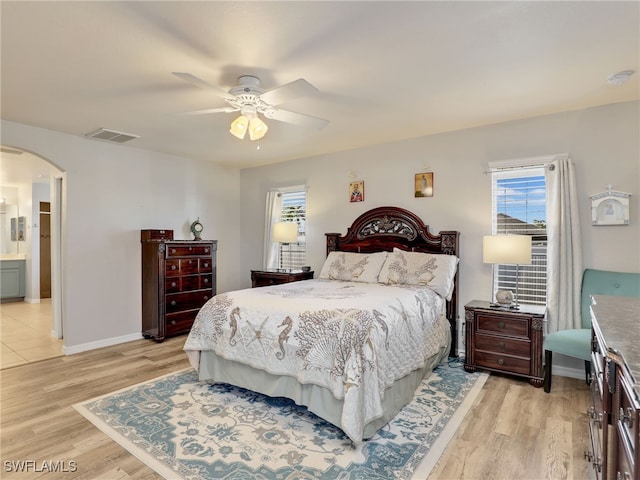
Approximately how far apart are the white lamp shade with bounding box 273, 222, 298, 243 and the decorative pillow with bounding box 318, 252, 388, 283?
745 mm

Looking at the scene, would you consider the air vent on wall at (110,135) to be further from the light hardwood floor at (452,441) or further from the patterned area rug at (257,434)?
the patterned area rug at (257,434)

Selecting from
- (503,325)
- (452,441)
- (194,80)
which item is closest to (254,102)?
(194,80)

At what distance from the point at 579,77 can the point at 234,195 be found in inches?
199

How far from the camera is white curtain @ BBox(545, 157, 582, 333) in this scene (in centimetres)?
326

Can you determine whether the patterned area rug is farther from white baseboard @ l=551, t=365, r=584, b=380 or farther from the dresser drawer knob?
the dresser drawer knob

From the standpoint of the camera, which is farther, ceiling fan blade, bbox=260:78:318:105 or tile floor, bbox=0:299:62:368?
tile floor, bbox=0:299:62:368

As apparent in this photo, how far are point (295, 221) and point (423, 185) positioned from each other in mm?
2159

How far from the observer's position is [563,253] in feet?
10.8

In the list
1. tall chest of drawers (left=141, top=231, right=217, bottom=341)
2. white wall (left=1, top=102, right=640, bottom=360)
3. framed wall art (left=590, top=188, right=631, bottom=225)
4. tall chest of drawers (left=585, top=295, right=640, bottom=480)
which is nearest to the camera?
tall chest of drawers (left=585, top=295, right=640, bottom=480)

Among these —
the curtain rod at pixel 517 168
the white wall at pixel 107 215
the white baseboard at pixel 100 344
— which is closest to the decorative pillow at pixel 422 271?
the curtain rod at pixel 517 168

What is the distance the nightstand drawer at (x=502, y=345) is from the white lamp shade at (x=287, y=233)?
2692 millimetres

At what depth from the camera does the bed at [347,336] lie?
89.0 inches

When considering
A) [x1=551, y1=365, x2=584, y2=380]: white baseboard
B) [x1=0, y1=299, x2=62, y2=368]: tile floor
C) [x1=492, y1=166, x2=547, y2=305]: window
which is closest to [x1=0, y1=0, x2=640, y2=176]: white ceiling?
[x1=492, y1=166, x2=547, y2=305]: window

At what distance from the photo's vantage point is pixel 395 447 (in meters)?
2.22
